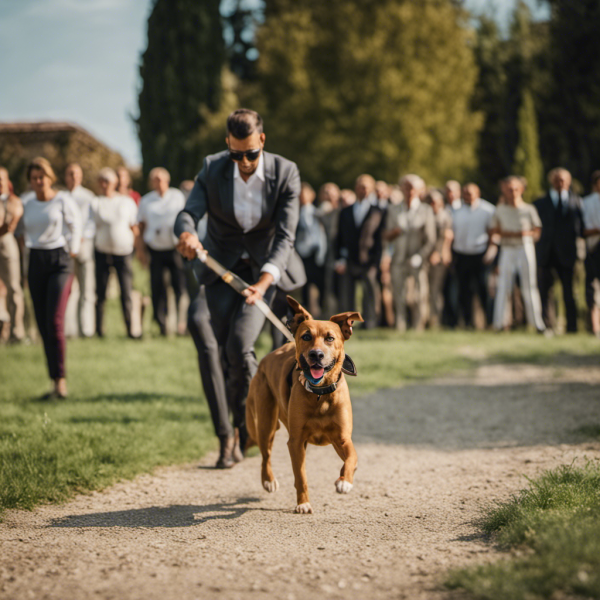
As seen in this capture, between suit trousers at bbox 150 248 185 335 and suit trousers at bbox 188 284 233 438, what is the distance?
6.92 metres

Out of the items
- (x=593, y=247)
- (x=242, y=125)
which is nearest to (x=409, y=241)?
(x=593, y=247)

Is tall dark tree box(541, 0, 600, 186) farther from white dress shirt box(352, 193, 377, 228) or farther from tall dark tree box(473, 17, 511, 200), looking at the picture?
white dress shirt box(352, 193, 377, 228)

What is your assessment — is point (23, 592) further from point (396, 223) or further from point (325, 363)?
point (396, 223)

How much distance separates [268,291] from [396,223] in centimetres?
870

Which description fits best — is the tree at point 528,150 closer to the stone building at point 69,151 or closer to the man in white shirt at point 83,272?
the stone building at point 69,151

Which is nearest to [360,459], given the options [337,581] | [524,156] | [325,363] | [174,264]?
[325,363]

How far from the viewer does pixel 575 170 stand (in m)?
32.1

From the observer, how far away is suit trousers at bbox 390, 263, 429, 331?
14.5 m

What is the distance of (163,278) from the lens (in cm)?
1319

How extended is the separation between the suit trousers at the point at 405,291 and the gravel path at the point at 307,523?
658cm

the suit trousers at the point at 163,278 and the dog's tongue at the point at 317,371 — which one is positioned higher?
the suit trousers at the point at 163,278

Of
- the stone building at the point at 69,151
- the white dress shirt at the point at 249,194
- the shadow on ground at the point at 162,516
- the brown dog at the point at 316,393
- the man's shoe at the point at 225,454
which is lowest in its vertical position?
the shadow on ground at the point at 162,516

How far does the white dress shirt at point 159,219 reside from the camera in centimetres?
1278

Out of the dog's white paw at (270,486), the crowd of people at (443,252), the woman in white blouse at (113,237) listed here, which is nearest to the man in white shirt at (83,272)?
the woman in white blouse at (113,237)
